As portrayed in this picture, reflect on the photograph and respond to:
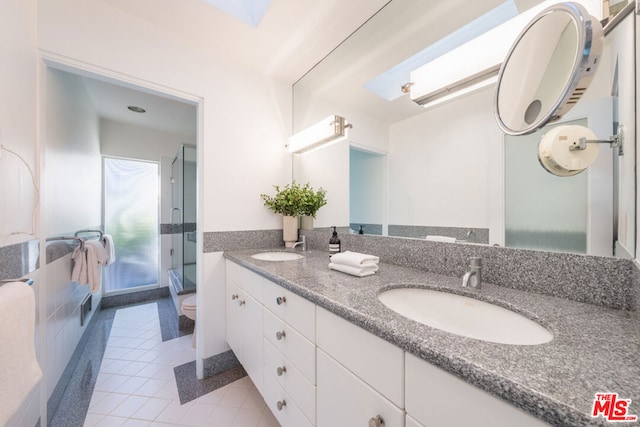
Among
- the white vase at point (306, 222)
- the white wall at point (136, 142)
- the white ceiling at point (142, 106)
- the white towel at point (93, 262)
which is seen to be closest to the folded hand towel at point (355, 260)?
the white vase at point (306, 222)

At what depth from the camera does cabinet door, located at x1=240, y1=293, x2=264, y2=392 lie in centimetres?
126

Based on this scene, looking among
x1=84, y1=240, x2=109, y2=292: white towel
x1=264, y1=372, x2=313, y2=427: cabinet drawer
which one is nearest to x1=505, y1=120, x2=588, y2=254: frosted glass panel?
x1=264, y1=372, x2=313, y2=427: cabinet drawer

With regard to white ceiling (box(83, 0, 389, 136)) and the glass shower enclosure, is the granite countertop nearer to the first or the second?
white ceiling (box(83, 0, 389, 136))

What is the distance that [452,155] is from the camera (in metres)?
1.13

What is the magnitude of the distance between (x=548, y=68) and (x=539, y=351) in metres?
0.74

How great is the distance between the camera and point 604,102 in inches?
27.5

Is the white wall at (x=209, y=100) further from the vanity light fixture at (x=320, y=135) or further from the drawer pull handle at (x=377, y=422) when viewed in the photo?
the drawer pull handle at (x=377, y=422)

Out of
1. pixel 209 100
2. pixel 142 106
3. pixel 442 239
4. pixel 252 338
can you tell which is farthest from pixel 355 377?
pixel 142 106

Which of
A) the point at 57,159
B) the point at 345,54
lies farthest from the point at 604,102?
the point at 57,159

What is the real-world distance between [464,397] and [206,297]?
1687 mm

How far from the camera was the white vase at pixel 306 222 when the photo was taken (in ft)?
6.57

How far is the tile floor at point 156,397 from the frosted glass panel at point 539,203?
1530 mm

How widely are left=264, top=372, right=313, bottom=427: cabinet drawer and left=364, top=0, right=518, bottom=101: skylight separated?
1586 mm

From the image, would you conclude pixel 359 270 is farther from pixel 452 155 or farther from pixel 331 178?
pixel 331 178
